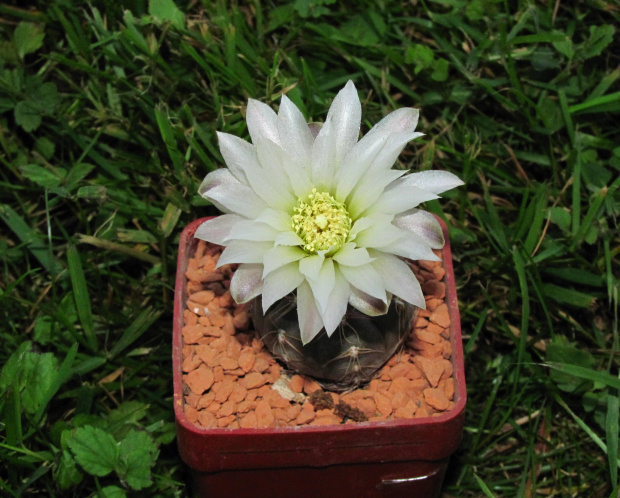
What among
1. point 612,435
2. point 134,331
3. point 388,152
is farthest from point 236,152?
point 612,435

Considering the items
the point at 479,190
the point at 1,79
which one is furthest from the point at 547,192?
the point at 1,79

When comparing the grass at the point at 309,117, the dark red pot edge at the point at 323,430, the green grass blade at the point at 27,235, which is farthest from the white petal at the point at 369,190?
the green grass blade at the point at 27,235

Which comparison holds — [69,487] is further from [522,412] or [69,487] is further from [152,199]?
[522,412]

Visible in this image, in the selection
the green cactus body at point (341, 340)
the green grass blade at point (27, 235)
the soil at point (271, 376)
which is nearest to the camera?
the green cactus body at point (341, 340)

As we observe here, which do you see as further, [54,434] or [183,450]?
[54,434]

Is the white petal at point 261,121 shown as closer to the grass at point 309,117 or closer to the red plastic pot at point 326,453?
the red plastic pot at point 326,453

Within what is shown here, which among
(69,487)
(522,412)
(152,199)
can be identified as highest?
(152,199)
